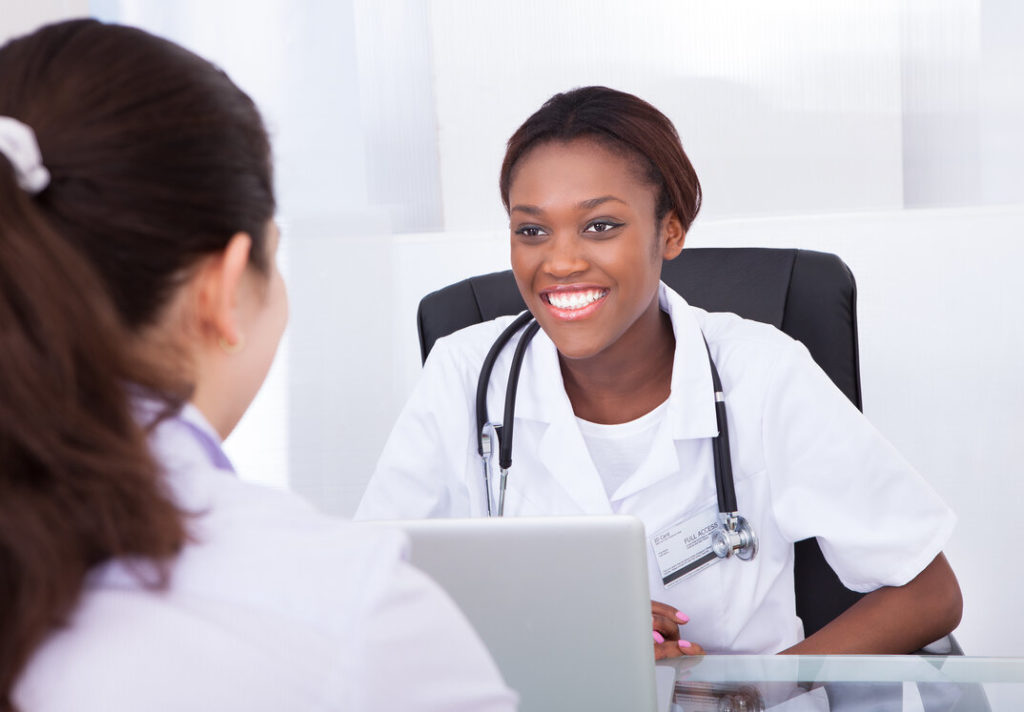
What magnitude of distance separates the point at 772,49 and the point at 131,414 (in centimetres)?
202

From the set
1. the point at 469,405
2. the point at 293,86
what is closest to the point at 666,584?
the point at 469,405

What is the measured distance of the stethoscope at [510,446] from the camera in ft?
4.30

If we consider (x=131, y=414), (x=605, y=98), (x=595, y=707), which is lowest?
(x=595, y=707)

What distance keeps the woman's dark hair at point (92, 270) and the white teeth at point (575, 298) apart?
891 mm

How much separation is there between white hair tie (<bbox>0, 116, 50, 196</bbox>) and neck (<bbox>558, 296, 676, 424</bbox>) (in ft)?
3.59

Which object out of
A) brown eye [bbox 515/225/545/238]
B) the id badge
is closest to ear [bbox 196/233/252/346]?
the id badge

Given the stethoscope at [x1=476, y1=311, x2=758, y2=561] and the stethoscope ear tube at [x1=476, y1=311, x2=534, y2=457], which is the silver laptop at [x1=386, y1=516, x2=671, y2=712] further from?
the stethoscope ear tube at [x1=476, y1=311, x2=534, y2=457]

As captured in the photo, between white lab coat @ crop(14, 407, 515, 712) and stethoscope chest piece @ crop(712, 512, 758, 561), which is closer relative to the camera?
white lab coat @ crop(14, 407, 515, 712)

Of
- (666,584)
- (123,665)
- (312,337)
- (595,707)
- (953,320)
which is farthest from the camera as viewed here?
(312,337)

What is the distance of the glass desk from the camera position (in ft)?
3.26

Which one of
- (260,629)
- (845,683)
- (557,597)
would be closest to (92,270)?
(260,629)

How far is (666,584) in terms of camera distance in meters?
1.30

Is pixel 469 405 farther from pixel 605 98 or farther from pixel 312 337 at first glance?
pixel 312 337

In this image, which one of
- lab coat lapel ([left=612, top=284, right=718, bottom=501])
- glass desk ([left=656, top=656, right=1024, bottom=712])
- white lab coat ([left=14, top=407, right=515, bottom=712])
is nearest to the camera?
white lab coat ([left=14, top=407, right=515, bottom=712])
